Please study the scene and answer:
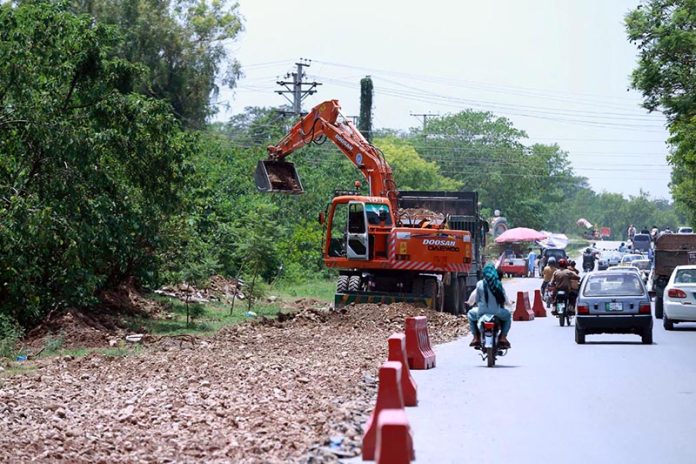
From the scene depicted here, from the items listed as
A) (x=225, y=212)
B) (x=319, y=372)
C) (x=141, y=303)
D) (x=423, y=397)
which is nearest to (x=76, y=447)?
(x=423, y=397)

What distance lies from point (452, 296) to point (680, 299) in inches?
282

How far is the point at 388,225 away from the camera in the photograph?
32250 millimetres

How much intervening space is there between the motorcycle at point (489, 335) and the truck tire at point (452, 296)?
14653mm

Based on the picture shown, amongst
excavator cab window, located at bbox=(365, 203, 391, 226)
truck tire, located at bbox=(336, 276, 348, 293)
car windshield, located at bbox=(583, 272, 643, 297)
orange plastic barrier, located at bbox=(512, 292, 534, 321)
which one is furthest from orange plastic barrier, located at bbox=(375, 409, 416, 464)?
orange plastic barrier, located at bbox=(512, 292, 534, 321)

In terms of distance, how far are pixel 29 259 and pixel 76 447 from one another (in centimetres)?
1291

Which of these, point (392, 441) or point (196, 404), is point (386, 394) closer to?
point (392, 441)

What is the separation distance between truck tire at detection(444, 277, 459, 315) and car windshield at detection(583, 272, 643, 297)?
9.49 meters

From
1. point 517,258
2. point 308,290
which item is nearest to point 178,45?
point 308,290

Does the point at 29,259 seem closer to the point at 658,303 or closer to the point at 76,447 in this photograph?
the point at 76,447

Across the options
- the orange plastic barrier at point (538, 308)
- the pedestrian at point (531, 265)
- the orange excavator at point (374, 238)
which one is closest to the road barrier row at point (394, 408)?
the orange excavator at point (374, 238)

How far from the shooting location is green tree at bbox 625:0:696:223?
43.2m

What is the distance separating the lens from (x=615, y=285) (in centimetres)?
2434

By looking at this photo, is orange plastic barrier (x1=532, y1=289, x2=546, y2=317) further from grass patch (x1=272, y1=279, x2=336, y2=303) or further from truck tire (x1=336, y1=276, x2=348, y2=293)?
truck tire (x1=336, y1=276, x2=348, y2=293)

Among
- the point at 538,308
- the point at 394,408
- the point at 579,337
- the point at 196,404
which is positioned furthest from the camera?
the point at 538,308
